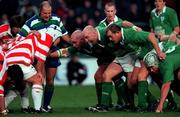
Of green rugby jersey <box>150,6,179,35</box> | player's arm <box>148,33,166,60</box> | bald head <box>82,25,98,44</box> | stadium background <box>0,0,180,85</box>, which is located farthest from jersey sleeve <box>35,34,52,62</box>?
stadium background <box>0,0,180,85</box>

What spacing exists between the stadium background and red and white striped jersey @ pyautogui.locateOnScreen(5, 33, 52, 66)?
770 cm

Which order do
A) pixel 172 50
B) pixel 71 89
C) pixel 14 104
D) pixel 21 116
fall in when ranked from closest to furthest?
pixel 21 116, pixel 172 50, pixel 14 104, pixel 71 89

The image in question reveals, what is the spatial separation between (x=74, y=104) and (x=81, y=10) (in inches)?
302

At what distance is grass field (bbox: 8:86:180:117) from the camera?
1145cm

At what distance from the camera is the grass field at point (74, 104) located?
11445 millimetres

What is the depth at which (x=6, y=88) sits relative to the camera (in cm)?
1209

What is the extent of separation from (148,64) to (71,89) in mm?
6407

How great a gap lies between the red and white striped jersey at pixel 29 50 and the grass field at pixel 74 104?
88 cm

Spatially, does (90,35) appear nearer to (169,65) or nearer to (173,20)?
(169,65)

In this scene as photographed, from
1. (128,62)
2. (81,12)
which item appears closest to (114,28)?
(128,62)

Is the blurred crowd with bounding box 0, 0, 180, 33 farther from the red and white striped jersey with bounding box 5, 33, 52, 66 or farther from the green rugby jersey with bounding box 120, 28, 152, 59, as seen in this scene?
the green rugby jersey with bounding box 120, 28, 152, 59

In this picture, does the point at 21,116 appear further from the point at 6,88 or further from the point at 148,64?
the point at 148,64

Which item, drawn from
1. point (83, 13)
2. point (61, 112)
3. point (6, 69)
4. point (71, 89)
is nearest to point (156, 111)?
point (61, 112)

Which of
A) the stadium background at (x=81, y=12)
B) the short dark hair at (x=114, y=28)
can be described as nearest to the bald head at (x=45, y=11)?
the short dark hair at (x=114, y=28)
